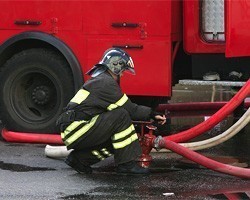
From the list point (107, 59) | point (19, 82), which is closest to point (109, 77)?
point (107, 59)

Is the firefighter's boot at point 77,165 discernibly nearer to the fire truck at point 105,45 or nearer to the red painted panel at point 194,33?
the fire truck at point 105,45

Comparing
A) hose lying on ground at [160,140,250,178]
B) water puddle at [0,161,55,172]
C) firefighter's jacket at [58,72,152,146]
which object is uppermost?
firefighter's jacket at [58,72,152,146]

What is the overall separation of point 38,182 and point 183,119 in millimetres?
3374

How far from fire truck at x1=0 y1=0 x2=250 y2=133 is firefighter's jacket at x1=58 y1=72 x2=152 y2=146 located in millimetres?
→ 944

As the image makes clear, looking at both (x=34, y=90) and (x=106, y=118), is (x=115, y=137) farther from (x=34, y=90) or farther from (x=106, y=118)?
(x=34, y=90)

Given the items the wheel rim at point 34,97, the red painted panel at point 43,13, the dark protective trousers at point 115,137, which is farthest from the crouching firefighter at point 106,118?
the wheel rim at point 34,97

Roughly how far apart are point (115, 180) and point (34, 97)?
2015 millimetres

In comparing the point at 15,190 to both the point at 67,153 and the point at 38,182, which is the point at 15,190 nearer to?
the point at 38,182

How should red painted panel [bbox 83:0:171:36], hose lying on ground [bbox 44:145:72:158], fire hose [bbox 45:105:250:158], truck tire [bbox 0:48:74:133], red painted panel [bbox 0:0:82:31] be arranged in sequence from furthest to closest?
truck tire [bbox 0:48:74:133], red painted panel [bbox 0:0:82:31], red painted panel [bbox 83:0:171:36], hose lying on ground [bbox 44:145:72:158], fire hose [bbox 45:105:250:158]

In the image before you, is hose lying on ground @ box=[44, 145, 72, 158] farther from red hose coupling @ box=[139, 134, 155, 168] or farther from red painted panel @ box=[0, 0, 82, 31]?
A: red painted panel @ box=[0, 0, 82, 31]

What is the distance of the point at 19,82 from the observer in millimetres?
7094

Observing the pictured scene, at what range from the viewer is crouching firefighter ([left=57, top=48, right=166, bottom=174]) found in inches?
217

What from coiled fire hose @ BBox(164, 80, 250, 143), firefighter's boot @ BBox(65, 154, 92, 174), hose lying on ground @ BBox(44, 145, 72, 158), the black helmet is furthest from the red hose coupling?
hose lying on ground @ BBox(44, 145, 72, 158)

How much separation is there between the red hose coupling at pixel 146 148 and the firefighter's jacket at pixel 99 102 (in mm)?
214
